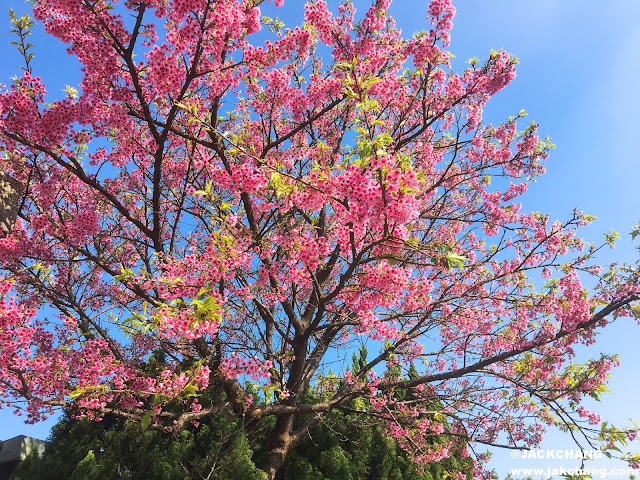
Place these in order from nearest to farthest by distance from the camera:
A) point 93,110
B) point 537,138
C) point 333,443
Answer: point 93,110 → point 537,138 → point 333,443

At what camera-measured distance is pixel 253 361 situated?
511 cm

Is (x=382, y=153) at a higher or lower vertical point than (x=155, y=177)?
lower

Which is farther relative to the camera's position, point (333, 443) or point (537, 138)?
point (333, 443)

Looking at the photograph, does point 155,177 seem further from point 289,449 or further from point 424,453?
point 424,453

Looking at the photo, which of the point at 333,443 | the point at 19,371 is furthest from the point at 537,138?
the point at 19,371

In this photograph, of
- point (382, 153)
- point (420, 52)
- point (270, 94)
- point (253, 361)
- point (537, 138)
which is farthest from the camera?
point (537, 138)

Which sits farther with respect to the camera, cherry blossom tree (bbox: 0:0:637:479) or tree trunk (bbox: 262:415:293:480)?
Result: tree trunk (bbox: 262:415:293:480)

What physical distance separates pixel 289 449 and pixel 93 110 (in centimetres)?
580

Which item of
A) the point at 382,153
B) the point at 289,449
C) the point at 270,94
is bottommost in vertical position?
the point at 289,449

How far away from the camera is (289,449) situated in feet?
24.2

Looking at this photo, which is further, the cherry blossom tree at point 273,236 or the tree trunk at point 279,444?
the tree trunk at point 279,444

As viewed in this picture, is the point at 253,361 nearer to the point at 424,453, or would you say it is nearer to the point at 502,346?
the point at 424,453

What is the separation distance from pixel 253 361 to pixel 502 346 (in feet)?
13.8

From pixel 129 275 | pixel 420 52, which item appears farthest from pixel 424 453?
pixel 420 52
